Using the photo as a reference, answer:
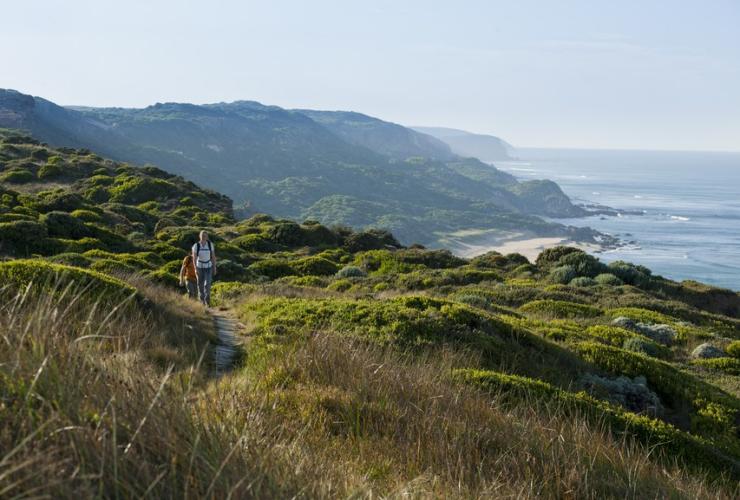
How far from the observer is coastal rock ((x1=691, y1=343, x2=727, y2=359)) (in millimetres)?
15634

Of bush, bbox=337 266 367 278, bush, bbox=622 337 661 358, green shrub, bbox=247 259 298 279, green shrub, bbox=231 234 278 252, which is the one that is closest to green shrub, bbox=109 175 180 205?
green shrub, bbox=231 234 278 252

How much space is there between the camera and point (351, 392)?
620cm

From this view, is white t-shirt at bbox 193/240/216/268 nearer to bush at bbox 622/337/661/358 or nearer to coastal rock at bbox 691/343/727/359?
bush at bbox 622/337/661/358

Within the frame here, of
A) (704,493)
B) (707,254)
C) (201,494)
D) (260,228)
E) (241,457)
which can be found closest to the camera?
(201,494)

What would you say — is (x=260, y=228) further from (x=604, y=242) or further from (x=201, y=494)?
(x=604, y=242)

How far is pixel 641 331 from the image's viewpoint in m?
17.8

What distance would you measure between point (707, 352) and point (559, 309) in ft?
16.8

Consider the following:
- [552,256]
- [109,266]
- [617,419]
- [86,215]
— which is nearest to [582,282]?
[552,256]

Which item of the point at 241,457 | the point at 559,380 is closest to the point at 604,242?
the point at 559,380

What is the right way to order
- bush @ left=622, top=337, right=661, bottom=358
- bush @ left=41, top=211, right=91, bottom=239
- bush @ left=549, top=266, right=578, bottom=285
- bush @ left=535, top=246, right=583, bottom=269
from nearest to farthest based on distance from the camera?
bush @ left=622, top=337, right=661, bottom=358 → bush @ left=41, top=211, right=91, bottom=239 → bush @ left=549, top=266, right=578, bottom=285 → bush @ left=535, top=246, right=583, bottom=269

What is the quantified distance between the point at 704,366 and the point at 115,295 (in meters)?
13.1

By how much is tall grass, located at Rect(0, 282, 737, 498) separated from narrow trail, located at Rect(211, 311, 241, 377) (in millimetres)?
690

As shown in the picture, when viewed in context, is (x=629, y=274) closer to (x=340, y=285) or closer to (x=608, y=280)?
(x=608, y=280)

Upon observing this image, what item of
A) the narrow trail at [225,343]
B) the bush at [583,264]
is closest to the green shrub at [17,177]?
the narrow trail at [225,343]
